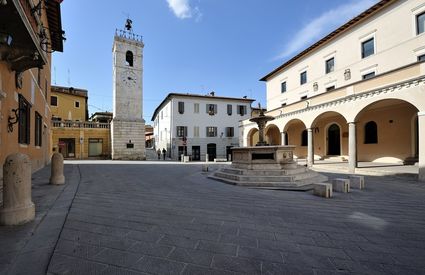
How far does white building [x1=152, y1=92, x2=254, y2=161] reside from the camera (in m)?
31.7

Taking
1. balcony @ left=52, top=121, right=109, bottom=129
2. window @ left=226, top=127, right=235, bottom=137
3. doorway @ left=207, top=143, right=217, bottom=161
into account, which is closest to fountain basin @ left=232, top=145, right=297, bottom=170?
doorway @ left=207, top=143, right=217, bottom=161

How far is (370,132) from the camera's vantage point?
1689 centimetres

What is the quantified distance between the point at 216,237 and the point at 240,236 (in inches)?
14.8

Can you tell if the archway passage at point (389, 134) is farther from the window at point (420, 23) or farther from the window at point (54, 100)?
the window at point (54, 100)

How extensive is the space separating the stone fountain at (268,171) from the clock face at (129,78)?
21140mm

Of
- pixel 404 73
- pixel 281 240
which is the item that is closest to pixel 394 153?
pixel 404 73

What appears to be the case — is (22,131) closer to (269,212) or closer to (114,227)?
(114,227)

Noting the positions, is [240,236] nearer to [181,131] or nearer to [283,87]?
[283,87]

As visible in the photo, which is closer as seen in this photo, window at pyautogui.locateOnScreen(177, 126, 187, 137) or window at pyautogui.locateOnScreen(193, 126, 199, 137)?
window at pyautogui.locateOnScreen(177, 126, 187, 137)

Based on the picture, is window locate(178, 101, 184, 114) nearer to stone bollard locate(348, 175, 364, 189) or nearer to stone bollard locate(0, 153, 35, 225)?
stone bollard locate(348, 175, 364, 189)

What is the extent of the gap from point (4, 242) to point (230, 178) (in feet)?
23.2

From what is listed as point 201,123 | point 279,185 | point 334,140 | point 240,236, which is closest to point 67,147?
point 201,123

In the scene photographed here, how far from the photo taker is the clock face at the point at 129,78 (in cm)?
2680

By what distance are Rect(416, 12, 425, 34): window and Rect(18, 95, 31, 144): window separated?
2049cm
